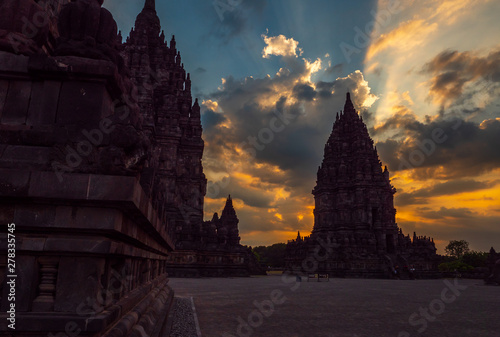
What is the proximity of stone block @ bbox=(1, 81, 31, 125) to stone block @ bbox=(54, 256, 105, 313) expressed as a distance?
1.41m

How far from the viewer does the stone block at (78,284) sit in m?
2.41

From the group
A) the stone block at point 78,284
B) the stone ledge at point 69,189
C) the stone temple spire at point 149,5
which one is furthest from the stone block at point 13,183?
the stone temple spire at point 149,5

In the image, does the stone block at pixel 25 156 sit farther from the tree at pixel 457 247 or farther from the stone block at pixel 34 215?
the tree at pixel 457 247

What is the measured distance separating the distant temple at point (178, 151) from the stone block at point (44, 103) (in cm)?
2270

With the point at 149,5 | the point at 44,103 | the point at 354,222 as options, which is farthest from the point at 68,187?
the point at 149,5

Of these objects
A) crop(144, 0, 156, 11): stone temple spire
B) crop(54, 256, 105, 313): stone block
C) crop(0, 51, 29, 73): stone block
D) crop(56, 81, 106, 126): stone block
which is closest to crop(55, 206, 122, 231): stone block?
crop(54, 256, 105, 313): stone block

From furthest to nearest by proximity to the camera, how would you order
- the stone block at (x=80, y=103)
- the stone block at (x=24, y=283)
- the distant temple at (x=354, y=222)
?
the distant temple at (x=354, y=222) → the stone block at (x=80, y=103) → the stone block at (x=24, y=283)

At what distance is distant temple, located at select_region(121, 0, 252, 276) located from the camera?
28.1m

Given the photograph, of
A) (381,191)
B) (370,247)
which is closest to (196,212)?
(370,247)

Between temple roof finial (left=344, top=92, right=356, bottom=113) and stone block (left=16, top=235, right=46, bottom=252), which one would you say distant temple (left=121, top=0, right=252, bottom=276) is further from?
temple roof finial (left=344, top=92, right=356, bottom=113)

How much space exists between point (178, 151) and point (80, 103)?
32.5 m

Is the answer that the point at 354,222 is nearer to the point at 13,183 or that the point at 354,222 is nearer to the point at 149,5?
the point at 149,5

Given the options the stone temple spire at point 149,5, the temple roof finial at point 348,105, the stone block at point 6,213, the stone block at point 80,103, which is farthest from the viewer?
the temple roof finial at point 348,105

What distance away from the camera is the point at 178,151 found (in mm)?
34875
